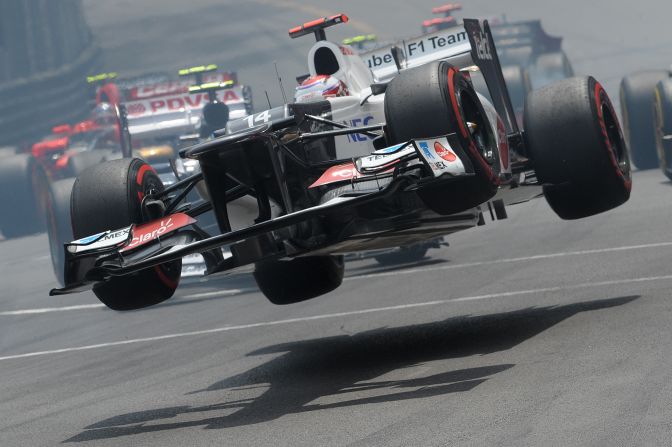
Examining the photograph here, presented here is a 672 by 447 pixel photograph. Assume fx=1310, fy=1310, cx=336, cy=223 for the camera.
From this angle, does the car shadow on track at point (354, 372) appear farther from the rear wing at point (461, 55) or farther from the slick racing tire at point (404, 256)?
the slick racing tire at point (404, 256)

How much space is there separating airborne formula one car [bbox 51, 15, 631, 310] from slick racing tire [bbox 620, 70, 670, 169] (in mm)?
14769

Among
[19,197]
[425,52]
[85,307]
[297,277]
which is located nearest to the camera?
[297,277]

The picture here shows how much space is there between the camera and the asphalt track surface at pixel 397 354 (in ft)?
22.6

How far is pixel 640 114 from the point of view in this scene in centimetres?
2483

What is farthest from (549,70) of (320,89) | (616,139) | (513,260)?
(320,89)

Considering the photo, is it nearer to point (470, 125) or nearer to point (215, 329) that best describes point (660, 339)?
point (470, 125)

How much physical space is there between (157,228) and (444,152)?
1.99 metres

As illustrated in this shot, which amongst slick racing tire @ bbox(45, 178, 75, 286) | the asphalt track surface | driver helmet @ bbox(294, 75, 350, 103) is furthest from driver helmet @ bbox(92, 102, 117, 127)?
driver helmet @ bbox(294, 75, 350, 103)

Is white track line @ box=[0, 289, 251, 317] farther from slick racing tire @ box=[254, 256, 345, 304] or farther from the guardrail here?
the guardrail

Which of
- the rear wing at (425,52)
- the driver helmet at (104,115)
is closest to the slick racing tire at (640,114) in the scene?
the rear wing at (425,52)

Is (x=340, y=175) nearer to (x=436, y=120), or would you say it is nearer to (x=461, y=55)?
(x=436, y=120)

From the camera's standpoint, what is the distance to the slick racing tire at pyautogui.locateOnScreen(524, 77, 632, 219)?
371 inches

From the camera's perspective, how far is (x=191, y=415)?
834 cm

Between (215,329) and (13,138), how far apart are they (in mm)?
23803
